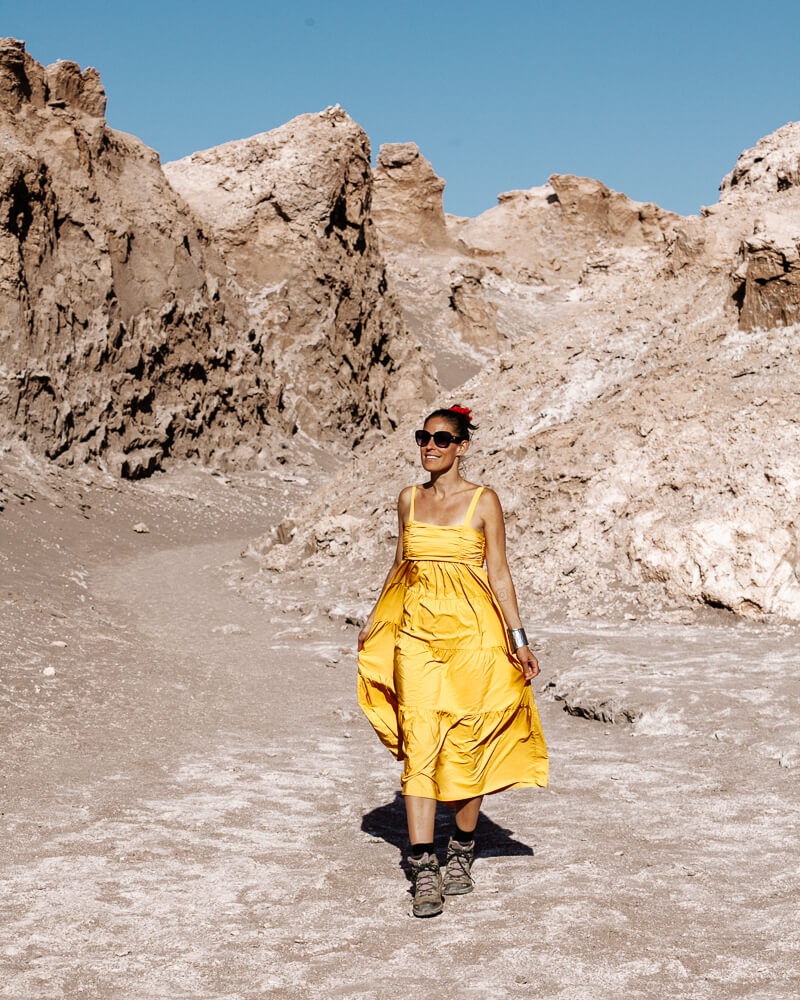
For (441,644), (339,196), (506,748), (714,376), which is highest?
(339,196)

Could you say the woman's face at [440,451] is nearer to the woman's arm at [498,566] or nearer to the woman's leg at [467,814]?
the woman's arm at [498,566]

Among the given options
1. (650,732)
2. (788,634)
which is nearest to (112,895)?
(650,732)

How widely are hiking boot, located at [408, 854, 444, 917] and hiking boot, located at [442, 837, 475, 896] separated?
128mm

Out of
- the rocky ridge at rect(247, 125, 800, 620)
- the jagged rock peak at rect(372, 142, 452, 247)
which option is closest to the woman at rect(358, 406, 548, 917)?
the rocky ridge at rect(247, 125, 800, 620)

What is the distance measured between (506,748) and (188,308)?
25.7 metres

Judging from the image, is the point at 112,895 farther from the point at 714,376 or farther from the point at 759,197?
the point at 759,197

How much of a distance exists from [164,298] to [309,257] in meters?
8.06

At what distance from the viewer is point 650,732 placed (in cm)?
678

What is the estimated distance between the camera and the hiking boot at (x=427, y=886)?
3.59m

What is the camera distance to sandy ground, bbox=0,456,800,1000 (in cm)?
318

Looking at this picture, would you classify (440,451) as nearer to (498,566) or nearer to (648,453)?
(498,566)

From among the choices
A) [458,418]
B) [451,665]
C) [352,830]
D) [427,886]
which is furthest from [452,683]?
[352,830]

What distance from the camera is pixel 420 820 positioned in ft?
12.3

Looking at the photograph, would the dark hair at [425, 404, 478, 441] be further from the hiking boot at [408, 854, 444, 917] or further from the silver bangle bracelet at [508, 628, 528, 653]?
the hiking boot at [408, 854, 444, 917]
